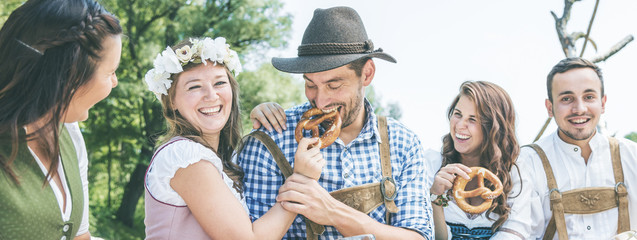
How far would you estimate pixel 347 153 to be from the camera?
295 cm

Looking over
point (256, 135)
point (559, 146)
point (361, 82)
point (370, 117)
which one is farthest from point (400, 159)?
point (559, 146)

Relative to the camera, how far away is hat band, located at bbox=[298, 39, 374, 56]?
9.31 ft

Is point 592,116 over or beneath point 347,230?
over

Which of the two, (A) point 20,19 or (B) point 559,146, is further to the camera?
(B) point 559,146

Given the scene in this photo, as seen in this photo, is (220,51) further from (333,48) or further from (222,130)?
(333,48)

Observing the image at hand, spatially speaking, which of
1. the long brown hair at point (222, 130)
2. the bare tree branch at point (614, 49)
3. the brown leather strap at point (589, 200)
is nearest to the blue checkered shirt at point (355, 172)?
the long brown hair at point (222, 130)

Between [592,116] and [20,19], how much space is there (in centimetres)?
371

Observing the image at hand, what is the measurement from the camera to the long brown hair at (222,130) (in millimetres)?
2525

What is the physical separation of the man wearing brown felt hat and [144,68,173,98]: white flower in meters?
0.63

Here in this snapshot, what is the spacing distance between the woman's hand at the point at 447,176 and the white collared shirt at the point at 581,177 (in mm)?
701

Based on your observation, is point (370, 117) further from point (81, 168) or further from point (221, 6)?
point (221, 6)

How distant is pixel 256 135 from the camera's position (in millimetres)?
2947

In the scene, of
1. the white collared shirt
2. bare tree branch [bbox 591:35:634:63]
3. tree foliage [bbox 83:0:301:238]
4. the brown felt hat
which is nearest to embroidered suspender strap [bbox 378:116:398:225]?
the brown felt hat

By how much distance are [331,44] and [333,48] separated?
26 millimetres
